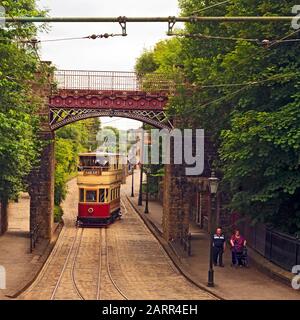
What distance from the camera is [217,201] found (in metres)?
34.2

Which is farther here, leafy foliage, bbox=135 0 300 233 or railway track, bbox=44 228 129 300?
railway track, bbox=44 228 129 300

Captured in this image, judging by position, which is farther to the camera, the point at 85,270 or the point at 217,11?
the point at 217,11

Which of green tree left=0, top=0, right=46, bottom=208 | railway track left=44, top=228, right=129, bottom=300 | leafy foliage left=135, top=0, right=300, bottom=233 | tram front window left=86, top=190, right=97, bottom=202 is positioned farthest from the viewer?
tram front window left=86, top=190, right=97, bottom=202

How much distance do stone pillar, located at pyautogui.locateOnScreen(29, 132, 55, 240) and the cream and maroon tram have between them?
578 centimetres

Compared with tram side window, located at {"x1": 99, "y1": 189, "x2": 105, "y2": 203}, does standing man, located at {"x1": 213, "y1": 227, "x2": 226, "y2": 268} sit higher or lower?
lower

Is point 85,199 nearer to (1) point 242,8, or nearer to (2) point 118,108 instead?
(2) point 118,108

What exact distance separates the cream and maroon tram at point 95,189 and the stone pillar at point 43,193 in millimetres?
5779

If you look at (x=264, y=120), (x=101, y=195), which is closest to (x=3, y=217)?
(x=101, y=195)

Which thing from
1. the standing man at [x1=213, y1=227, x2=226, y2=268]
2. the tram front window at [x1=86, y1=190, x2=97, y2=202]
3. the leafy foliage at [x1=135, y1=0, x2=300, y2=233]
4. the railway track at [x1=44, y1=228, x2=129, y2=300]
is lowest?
the railway track at [x1=44, y1=228, x2=129, y2=300]

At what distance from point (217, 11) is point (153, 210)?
90.6 feet

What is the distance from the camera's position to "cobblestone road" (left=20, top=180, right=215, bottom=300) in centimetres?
2020
